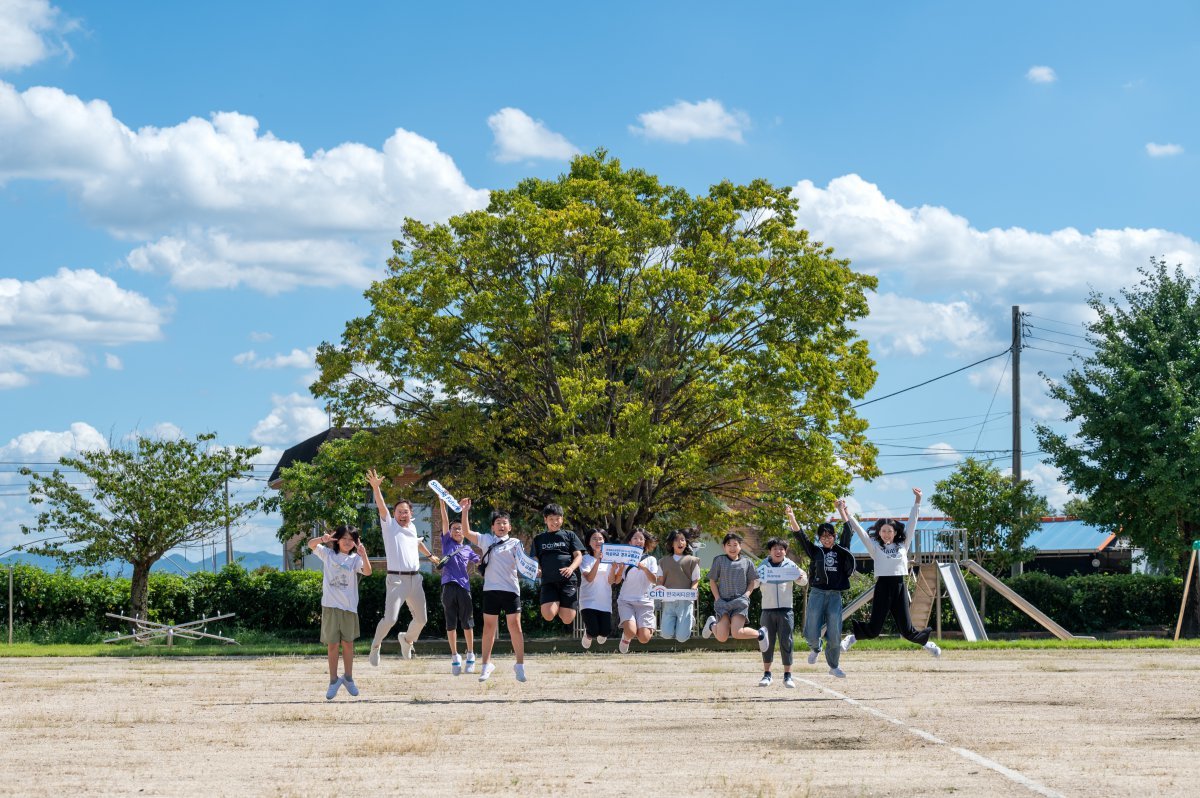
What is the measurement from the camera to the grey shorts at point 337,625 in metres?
15.5

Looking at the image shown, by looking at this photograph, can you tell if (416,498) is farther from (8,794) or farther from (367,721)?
(8,794)

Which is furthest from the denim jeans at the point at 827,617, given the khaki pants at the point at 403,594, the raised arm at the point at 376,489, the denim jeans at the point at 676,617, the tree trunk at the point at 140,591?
the tree trunk at the point at 140,591

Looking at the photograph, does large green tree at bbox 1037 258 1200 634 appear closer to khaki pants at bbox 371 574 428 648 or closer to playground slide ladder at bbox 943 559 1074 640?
playground slide ladder at bbox 943 559 1074 640

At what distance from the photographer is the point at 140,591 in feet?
127

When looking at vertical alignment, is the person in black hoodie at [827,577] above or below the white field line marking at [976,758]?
above

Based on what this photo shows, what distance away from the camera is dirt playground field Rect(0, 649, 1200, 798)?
9555 millimetres

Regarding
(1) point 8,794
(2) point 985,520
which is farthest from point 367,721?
(2) point 985,520

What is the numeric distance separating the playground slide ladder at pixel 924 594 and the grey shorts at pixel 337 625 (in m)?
22.3

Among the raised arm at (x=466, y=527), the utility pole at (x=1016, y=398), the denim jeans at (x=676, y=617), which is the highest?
the utility pole at (x=1016, y=398)

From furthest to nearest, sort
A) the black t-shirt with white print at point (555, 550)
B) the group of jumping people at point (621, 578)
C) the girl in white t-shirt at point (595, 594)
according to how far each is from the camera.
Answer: the girl in white t-shirt at point (595, 594) < the black t-shirt with white print at point (555, 550) < the group of jumping people at point (621, 578)

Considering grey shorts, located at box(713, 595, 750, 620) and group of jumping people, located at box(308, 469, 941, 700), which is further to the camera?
grey shorts, located at box(713, 595, 750, 620)

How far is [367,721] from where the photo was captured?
13492mm

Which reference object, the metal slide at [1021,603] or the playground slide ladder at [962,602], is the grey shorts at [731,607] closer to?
the playground slide ladder at [962,602]

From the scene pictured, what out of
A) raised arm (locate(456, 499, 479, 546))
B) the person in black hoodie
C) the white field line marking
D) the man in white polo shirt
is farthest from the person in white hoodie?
the man in white polo shirt
